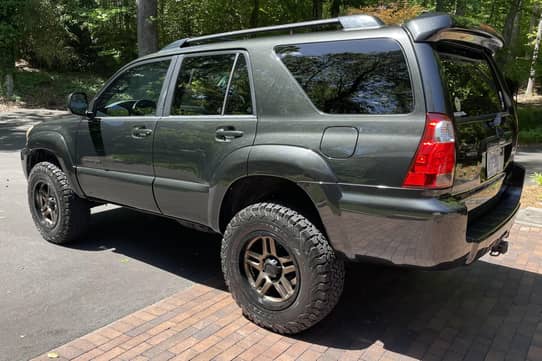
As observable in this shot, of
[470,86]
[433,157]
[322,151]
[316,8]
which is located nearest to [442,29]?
[470,86]

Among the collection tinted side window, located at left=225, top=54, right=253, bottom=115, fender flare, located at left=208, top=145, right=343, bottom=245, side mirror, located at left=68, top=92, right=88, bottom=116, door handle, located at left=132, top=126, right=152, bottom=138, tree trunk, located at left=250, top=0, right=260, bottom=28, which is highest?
tree trunk, located at left=250, top=0, right=260, bottom=28

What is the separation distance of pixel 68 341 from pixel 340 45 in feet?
8.34

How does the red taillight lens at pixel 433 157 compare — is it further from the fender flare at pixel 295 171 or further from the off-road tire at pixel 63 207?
the off-road tire at pixel 63 207

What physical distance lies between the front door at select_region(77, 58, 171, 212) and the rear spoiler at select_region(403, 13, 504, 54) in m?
2.07

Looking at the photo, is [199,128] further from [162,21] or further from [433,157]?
A: [162,21]

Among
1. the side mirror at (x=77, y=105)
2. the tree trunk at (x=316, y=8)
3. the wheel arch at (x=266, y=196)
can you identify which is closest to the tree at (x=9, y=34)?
the tree trunk at (x=316, y=8)

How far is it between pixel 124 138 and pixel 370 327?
2.49 meters

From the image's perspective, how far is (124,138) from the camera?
4090mm

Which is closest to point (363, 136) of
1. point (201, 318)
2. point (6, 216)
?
point (201, 318)

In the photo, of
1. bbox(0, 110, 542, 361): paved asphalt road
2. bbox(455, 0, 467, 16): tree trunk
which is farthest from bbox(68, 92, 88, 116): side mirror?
bbox(455, 0, 467, 16): tree trunk

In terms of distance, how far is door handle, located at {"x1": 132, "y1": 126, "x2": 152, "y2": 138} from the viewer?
12.8 ft

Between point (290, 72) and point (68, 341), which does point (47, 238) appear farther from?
point (290, 72)

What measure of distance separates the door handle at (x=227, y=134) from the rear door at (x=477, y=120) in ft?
4.46

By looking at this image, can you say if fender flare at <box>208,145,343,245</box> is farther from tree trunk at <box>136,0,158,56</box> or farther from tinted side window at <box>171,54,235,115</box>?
tree trunk at <box>136,0,158,56</box>
